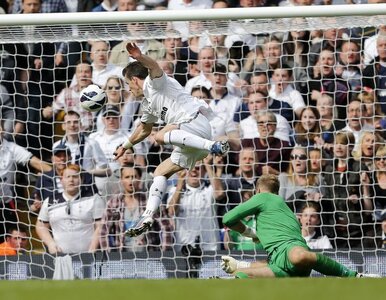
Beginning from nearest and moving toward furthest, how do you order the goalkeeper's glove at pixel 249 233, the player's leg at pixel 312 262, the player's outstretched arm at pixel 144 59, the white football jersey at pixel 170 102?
the player's outstretched arm at pixel 144 59
the player's leg at pixel 312 262
the white football jersey at pixel 170 102
the goalkeeper's glove at pixel 249 233

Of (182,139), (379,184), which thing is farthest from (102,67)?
(379,184)

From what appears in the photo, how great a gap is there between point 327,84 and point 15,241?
354 cm

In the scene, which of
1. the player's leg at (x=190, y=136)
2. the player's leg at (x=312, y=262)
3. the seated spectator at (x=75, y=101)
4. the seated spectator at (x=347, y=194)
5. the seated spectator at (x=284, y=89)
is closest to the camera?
the player's leg at (x=312, y=262)

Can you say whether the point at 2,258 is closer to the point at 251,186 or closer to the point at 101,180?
the point at 101,180

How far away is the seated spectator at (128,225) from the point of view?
11.5 metres

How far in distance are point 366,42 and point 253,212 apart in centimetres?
314

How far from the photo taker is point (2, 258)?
11.0 meters

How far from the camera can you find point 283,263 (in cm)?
952

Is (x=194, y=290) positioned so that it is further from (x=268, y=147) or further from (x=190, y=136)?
(x=268, y=147)

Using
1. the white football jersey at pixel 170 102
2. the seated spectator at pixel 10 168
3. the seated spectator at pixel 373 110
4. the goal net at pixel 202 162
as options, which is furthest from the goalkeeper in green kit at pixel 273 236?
the seated spectator at pixel 10 168

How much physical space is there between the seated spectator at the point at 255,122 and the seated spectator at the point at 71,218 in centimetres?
163

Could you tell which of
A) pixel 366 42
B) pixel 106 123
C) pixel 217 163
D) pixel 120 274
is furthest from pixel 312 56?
pixel 120 274

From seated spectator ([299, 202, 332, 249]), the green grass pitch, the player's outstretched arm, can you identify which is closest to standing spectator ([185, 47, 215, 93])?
seated spectator ([299, 202, 332, 249])

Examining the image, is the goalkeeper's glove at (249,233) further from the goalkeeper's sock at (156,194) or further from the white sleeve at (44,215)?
the white sleeve at (44,215)
